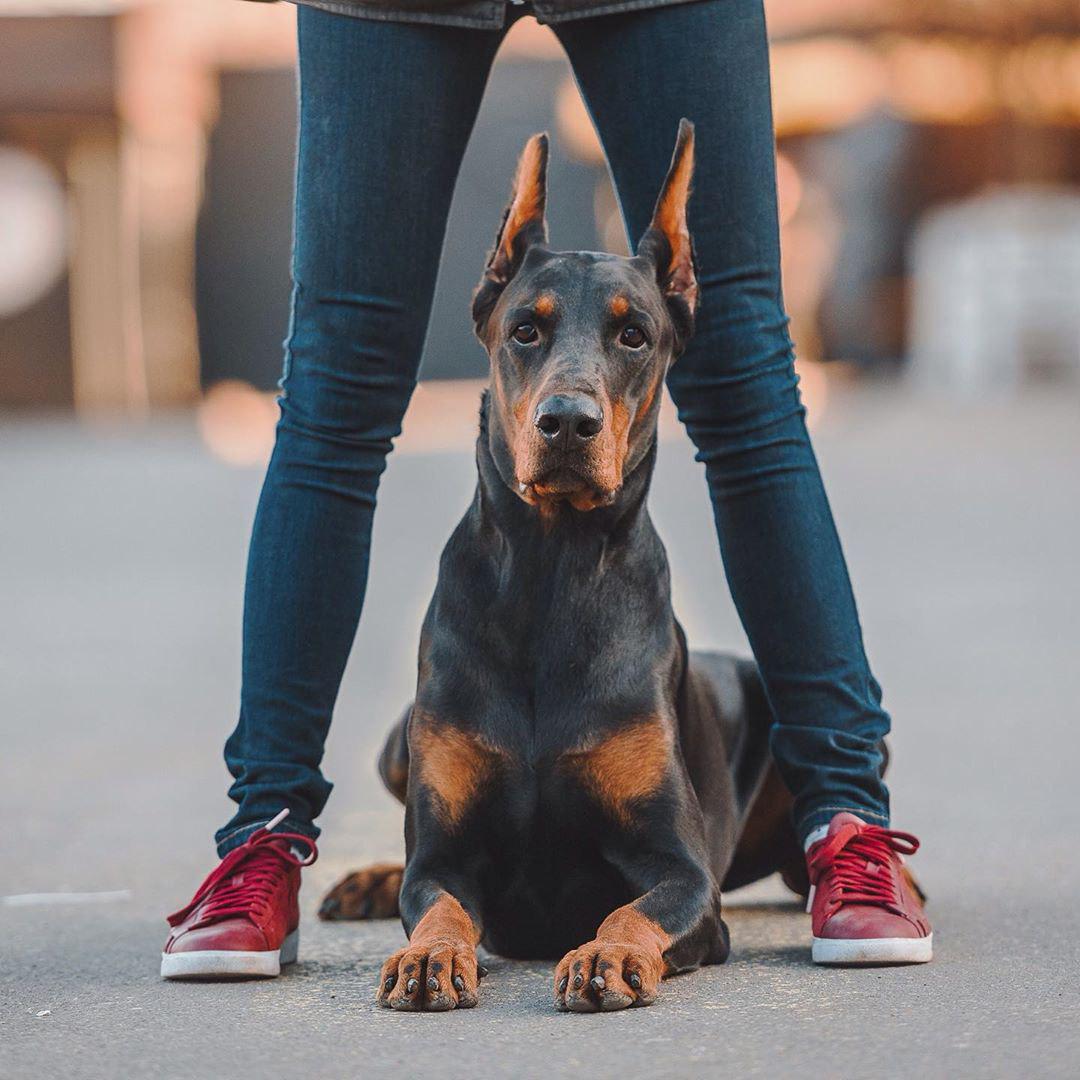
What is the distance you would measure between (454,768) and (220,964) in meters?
0.47

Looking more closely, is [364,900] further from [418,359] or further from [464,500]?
[464,500]

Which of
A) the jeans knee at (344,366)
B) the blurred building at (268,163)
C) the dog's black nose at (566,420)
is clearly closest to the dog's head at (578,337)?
the dog's black nose at (566,420)

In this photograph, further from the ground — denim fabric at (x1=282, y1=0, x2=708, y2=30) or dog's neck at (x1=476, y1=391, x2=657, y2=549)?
denim fabric at (x1=282, y1=0, x2=708, y2=30)

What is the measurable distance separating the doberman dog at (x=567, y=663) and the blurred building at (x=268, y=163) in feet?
56.4

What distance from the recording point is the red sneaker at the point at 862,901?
3.31 metres

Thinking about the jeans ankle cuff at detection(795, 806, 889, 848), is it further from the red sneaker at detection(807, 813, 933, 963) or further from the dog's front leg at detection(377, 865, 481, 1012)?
the dog's front leg at detection(377, 865, 481, 1012)

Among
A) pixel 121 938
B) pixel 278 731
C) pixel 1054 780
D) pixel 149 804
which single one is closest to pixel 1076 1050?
pixel 278 731

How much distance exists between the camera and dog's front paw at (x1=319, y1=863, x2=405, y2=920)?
3.88 metres

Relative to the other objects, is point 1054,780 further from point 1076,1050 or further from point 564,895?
point 1076,1050

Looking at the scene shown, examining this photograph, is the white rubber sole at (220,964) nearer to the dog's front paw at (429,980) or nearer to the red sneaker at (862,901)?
the dog's front paw at (429,980)

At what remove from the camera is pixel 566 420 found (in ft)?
10.7

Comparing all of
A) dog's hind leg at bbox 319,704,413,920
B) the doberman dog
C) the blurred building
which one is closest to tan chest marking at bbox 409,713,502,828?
the doberman dog

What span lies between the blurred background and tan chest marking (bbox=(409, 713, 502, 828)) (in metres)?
0.29

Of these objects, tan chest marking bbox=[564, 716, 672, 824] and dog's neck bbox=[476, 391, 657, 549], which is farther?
dog's neck bbox=[476, 391, 657, 549]
